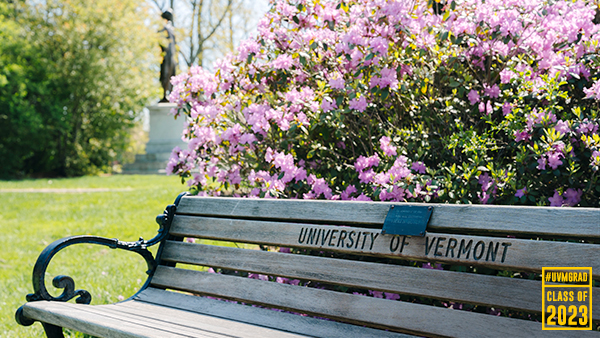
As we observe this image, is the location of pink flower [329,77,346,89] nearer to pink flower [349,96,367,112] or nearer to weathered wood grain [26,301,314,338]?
pink flower [349,96,367,112]

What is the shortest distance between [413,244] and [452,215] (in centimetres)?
17

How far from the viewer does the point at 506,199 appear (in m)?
2.30

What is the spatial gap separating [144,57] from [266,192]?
1820cm

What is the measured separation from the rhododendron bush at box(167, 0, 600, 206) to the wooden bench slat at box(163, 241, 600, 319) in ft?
1.63

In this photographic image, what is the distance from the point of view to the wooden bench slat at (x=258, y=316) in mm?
1845

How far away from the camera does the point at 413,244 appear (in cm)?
184

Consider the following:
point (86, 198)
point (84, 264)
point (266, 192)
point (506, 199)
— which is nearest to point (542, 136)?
point (506, 199)

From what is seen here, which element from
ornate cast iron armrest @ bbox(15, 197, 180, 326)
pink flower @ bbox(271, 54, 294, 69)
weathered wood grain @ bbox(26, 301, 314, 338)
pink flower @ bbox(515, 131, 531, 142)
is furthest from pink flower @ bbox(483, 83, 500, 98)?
ornate cast iron armrest @ bbox(15, 197, 180, 326)

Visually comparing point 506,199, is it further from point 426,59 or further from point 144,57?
point 144,57

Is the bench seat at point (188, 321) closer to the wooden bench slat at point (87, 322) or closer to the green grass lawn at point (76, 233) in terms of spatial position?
the wooden bench slat at point (87, 322)

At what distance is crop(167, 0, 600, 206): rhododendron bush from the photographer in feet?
7.42

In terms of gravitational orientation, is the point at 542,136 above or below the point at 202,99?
below

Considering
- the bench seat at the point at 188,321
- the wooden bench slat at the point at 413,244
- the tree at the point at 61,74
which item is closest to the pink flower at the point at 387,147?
the wooden bench slat at the point at 413,244

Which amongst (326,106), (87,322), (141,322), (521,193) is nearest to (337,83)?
(326,106)
